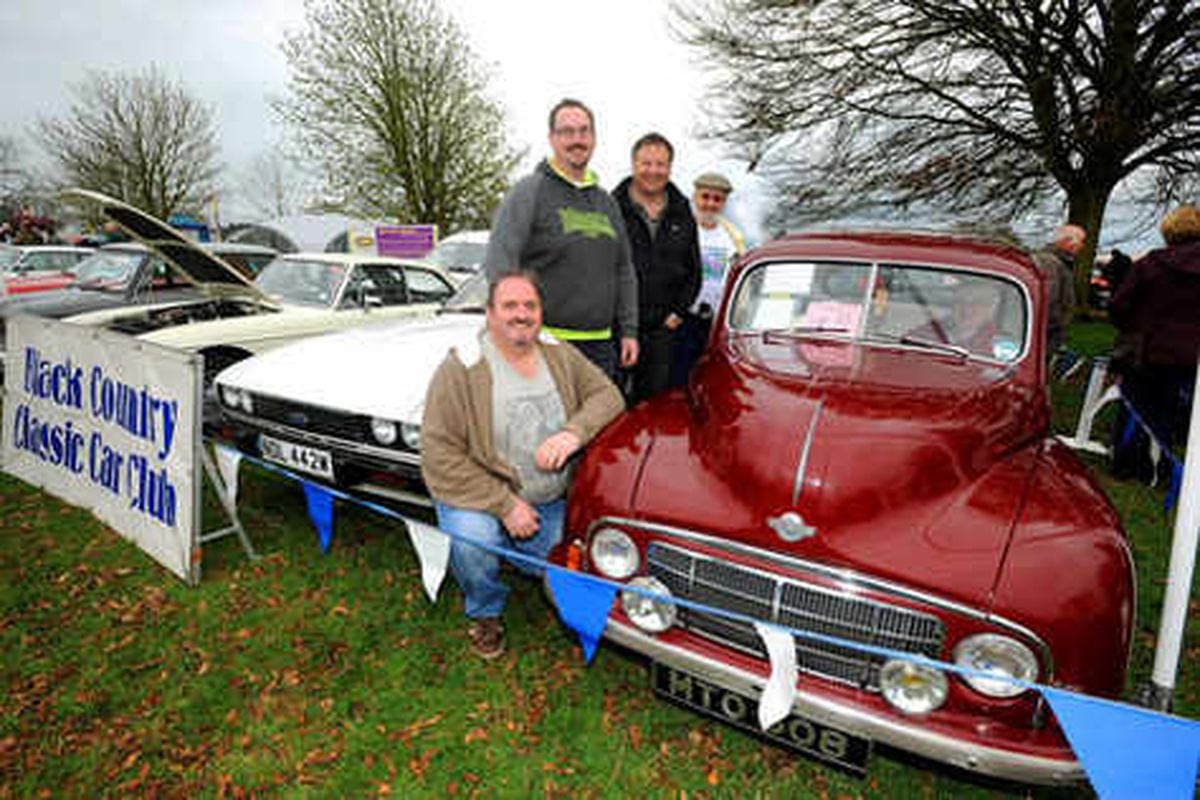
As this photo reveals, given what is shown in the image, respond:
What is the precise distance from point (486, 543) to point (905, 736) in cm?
170

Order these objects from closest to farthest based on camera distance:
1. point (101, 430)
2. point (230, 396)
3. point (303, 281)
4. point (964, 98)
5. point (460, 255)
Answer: point (101, 430)
point (230, 396)
point (303, 281)
point (964, 98)
point (460, 255)

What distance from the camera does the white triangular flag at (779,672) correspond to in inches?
78.9

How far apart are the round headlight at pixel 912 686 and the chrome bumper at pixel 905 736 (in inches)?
2.2

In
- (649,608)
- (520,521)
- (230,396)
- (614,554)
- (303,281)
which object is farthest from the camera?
(303,281)

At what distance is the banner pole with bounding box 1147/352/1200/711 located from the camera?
2.09 meters

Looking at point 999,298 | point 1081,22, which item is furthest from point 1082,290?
point 999,298

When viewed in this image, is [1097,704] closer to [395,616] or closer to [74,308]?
[395,616]

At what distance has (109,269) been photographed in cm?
761

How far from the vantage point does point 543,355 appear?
3061 mm

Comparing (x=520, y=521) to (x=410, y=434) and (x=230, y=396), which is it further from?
(x=230, y=396)

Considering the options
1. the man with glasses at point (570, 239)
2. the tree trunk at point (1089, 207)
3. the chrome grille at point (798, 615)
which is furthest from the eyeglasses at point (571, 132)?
the tree trunk at point (1089, 207)

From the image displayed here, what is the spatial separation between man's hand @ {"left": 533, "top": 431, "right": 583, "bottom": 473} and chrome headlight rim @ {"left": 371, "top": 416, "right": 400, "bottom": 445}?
3.18 ft

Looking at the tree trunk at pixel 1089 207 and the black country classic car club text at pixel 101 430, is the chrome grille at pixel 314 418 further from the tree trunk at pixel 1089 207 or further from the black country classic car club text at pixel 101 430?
the tree trunk at pixel 1089 207

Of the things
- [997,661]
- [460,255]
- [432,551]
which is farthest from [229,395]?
[460,255]
